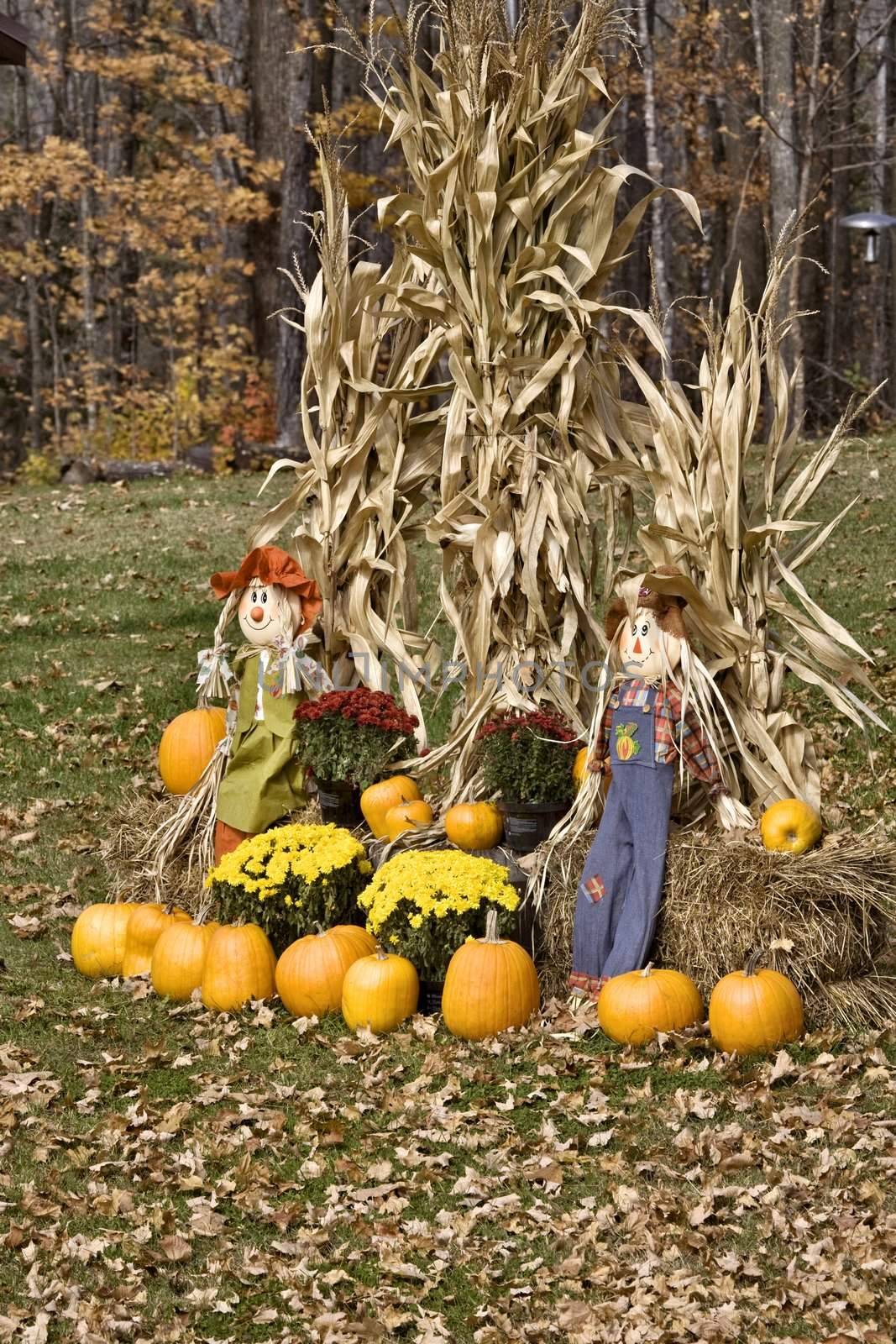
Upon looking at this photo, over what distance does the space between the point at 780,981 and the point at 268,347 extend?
63.7 feet

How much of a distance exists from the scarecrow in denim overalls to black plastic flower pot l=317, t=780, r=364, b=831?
1.21 m

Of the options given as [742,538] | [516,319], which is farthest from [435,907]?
[516,319]

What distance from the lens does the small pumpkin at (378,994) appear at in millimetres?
5562

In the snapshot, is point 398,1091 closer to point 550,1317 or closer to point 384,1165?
point 384,1165

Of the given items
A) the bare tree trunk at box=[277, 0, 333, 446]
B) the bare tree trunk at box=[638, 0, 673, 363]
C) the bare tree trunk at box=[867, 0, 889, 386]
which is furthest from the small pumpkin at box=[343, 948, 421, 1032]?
the bare tree trunk at box=[867, 0, 889, 386]

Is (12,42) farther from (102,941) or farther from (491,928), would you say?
(491,928)

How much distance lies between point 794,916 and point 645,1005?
0.62 m

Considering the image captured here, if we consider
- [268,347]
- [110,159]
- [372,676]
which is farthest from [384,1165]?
[110,159]

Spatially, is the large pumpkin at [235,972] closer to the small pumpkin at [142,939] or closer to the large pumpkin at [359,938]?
the large pumpkin at [359,938]

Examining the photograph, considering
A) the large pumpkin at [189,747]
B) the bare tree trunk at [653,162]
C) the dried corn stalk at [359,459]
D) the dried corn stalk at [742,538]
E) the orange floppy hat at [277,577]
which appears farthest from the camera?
the bare tree trunk at [653,162]

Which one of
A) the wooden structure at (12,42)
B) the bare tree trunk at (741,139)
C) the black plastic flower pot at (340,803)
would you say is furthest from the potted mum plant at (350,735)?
the bare tree trunk at (741,139)

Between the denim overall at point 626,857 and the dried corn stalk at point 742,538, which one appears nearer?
the denim overall at point 626,857

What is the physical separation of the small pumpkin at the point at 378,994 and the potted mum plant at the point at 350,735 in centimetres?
97

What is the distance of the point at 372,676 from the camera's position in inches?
262
